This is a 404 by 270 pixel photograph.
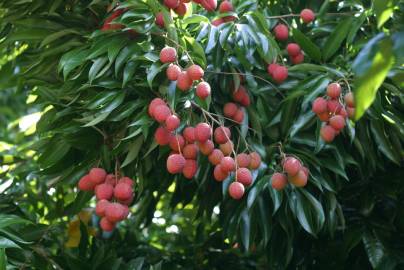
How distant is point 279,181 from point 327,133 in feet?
0.45

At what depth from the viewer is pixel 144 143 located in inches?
59.9

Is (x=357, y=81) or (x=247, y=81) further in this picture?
(x=247, y=81)

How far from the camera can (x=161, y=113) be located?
52.1 inches

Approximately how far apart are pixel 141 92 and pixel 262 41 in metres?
0.28

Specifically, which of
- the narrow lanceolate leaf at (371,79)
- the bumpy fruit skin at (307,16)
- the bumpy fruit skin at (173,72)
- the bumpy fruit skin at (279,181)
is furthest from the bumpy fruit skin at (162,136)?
the narrow lanceolate leaf at (371,79)

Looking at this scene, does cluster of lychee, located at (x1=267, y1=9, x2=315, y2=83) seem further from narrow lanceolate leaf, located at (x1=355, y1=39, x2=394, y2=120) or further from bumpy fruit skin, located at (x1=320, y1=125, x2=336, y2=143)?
narrow lanceolate leaf, located at (x1=355, y1=39, x2=394, y2=120)

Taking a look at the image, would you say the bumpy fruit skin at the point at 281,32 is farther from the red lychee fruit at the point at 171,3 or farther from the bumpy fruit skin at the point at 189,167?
the bumpy fruit skin at the point at 189,167

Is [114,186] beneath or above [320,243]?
above

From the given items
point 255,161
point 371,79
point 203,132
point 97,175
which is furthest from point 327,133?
point 371,79

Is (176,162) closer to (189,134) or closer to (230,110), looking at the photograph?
(189,134)

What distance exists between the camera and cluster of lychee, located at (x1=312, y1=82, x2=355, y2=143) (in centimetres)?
141

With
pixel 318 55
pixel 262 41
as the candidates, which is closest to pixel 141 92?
pixel 262 41

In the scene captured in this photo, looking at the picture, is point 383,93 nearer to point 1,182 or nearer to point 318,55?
point 318,55

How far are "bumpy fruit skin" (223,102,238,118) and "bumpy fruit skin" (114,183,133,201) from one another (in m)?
0.29
